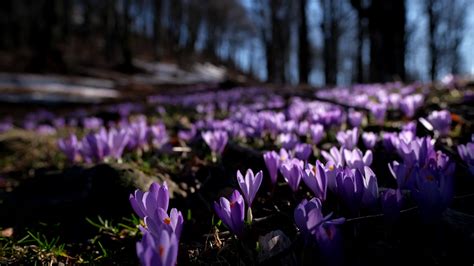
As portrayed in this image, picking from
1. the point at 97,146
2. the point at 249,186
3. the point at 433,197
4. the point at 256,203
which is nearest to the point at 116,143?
the point at 97,146

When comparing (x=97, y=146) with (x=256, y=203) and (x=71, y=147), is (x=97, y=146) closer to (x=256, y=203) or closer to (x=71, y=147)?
(x=71, y=147)

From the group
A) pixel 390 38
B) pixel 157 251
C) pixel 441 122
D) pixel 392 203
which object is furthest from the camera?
pixel 390 38

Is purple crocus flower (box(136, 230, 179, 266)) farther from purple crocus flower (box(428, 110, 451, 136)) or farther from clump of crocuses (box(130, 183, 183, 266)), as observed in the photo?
purple crocus flower (box(428, 110, 451, 136))

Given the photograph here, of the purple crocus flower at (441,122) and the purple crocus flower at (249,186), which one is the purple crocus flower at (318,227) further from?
the purple crocus flower at (441,122)

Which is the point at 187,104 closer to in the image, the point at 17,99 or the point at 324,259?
the point at 17,99

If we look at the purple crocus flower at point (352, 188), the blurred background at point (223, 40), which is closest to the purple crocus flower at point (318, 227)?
the purple crocus flower at point (352, 188)

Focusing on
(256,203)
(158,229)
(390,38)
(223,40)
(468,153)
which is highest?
(223,40)
